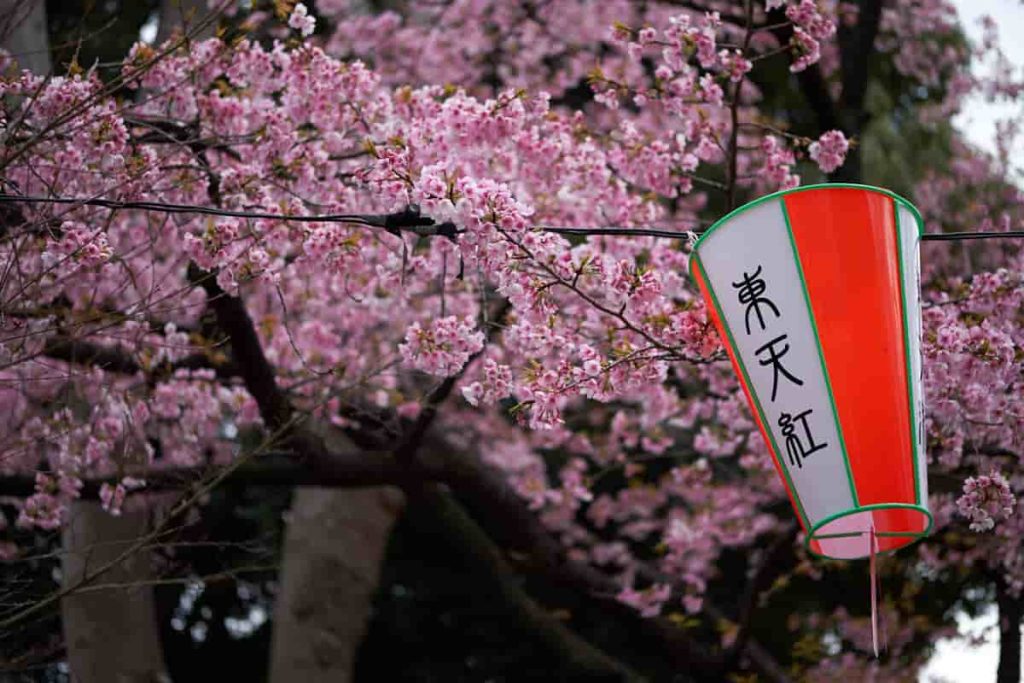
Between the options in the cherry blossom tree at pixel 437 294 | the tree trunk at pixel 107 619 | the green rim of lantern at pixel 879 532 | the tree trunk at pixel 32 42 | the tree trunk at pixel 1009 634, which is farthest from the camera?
the tree trunk at pixel 107 619

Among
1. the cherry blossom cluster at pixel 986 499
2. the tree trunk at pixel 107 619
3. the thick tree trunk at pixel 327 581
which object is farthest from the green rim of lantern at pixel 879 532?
the thick tree trunk at pixel 327 581

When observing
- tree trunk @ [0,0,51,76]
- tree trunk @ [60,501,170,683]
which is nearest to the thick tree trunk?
tree trunk @ [60,501,170,683]

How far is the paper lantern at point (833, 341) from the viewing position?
9.11 feet

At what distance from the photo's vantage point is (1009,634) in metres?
5.16

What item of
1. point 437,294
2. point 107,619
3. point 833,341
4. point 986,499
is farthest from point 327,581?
point 833,341

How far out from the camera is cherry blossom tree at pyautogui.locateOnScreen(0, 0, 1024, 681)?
375 centimetres

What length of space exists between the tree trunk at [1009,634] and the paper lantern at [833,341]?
2.54 metres

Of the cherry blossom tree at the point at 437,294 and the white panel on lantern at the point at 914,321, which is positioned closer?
the white panel on lantern at the point at 914,321

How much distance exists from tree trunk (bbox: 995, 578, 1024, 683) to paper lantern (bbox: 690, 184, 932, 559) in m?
2.54

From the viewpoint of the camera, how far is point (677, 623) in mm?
6293

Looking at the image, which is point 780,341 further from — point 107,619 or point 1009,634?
point 107,619

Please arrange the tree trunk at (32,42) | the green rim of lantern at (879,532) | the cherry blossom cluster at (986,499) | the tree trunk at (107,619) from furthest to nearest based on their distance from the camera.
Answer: the tree trunk at (107,619) < the tree trunk at (32,42) < the cherry blossom cluster at (986,499) < the green rim of lantern at (879,532)

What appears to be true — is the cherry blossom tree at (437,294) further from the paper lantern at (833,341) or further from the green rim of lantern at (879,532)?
the green rim of lantern at (879,532)

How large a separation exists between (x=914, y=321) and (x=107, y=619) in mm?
4628
